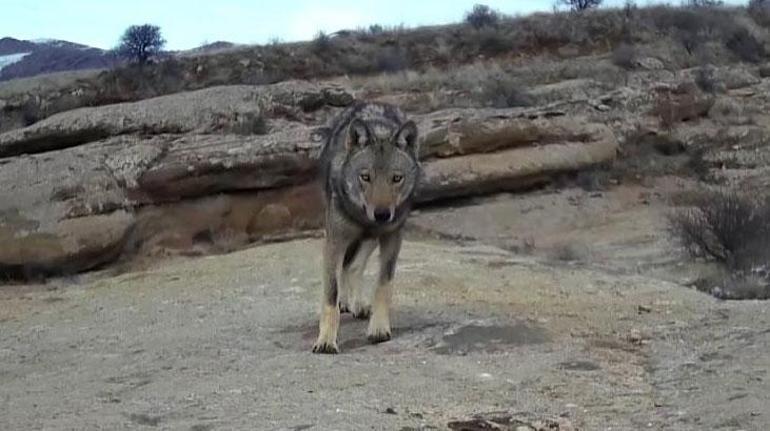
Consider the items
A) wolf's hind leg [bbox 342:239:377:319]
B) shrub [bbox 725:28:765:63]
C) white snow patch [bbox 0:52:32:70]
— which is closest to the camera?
wolf's hind leg [bbox 342:239:377:319]

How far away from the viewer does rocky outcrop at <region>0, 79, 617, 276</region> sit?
16328 mm

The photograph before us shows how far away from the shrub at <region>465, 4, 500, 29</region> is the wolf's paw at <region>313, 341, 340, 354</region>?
37286 millimetres

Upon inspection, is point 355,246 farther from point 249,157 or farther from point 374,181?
point 249,157

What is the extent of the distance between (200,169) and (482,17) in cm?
3064

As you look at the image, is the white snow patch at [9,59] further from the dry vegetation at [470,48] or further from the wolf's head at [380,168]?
the wolf's head at [380,168]

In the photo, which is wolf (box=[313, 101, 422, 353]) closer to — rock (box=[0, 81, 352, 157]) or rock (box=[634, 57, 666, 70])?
rock (box=[0, 81, 352, 157])

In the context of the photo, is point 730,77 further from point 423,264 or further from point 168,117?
point 423,264

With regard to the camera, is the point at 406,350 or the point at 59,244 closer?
the point at 406,350

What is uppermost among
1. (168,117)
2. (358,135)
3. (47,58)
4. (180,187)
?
(47,58)

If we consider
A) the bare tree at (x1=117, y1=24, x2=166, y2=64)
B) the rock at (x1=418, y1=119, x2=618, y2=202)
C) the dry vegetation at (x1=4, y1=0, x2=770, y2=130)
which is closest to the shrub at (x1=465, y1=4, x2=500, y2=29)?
the dry vegetation at (x1=4, y1=0, x2=770, y2=130)

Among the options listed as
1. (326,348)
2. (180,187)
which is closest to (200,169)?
(180,187)

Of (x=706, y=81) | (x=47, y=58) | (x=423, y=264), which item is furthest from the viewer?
(x=47, y=58)

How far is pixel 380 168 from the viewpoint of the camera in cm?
888

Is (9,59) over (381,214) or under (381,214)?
over
